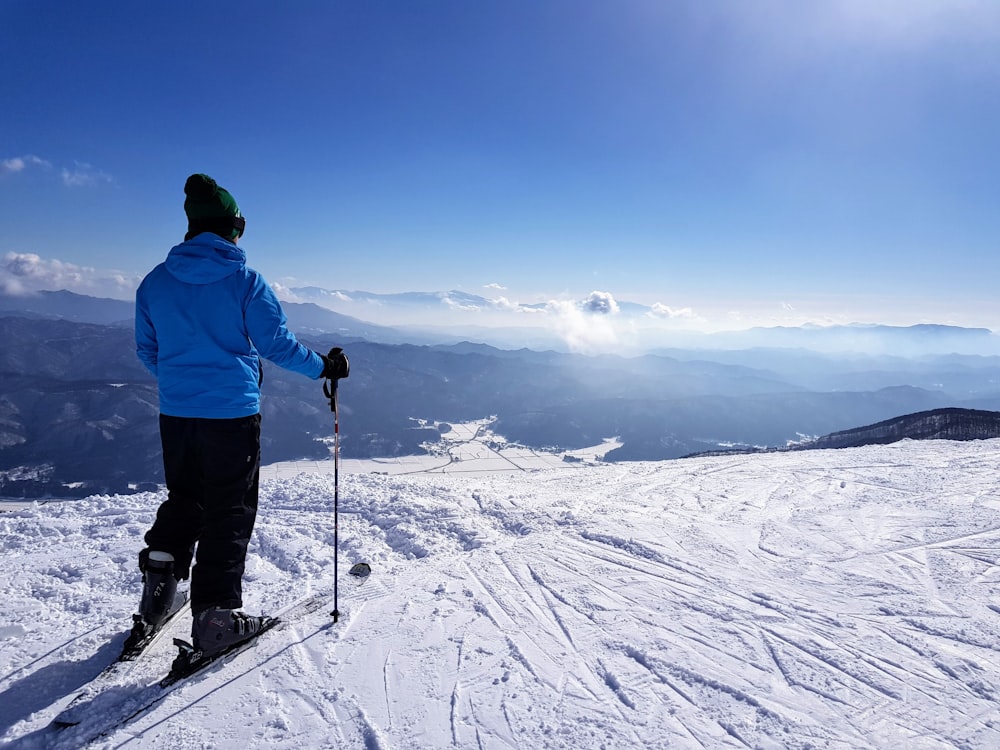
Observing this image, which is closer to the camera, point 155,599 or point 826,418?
point 155,599

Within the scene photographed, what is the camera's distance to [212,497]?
3.22m

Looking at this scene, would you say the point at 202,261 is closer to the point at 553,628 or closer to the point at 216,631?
the point at 216,631

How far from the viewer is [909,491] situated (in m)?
8.51

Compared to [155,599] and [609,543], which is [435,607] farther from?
[609,543]

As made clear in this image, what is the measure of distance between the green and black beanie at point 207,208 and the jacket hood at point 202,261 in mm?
198

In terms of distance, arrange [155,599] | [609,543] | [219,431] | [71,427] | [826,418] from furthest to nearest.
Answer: [826,418] → [71,427] → [609,543] → [155,599] → [219,431]

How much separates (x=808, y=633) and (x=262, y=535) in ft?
20.4

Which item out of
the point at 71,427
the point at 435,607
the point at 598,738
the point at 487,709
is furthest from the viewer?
the point at 71,427

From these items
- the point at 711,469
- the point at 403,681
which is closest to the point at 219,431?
the point at 403,681

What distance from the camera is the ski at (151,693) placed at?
→ 2678 mm

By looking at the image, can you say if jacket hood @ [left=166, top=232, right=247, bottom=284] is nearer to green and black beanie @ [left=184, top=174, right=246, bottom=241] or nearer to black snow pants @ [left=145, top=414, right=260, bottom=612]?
green and black beanie @ [left=184, top=174, right=246, bottom=241]

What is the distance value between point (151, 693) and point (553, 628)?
2.90 m

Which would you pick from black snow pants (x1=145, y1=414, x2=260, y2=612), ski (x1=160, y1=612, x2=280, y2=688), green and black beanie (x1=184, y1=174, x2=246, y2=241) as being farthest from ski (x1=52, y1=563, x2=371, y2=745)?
green and black beanie (x1=184, y1=174, x2=246, y2=241)

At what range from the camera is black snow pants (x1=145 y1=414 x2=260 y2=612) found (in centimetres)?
319
